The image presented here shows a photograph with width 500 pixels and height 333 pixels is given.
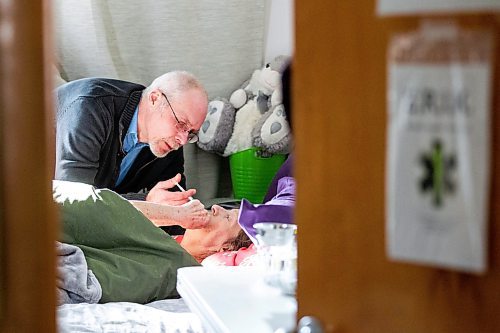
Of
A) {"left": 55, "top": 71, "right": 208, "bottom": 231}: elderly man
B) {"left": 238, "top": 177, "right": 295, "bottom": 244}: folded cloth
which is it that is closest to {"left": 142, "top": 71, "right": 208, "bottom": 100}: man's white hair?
{"left": 55, "top": 71, "right": 208, "bottom": 231}: elderly man

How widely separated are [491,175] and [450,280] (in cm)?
9

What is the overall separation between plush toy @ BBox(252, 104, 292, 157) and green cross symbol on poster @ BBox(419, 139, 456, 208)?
2150 millimetres

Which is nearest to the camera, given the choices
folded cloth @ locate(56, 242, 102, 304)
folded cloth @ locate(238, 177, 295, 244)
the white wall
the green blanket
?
folded cloth @ locate(238, 177, 295, 244)

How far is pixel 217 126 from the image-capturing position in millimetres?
2979

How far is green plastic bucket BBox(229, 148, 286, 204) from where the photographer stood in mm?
2934

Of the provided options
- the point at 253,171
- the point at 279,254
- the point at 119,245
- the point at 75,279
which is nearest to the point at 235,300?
the point at 279,254

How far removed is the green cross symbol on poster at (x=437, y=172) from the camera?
59cm

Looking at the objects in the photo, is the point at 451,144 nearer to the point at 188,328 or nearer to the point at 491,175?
the point at 491,175

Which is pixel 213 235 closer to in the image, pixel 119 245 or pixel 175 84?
pixel 119 245

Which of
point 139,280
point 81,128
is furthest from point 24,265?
point 81,128

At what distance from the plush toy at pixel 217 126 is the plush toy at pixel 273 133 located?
131 millimetres

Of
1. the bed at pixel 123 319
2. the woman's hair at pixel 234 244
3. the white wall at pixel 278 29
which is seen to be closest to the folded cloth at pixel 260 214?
the bed at pixel 123 319

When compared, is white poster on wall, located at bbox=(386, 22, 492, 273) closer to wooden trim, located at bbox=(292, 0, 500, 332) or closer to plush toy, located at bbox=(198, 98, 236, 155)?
wooden trim, located at bbox=(292, 0, 500, 332)

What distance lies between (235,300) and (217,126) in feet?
5.09
